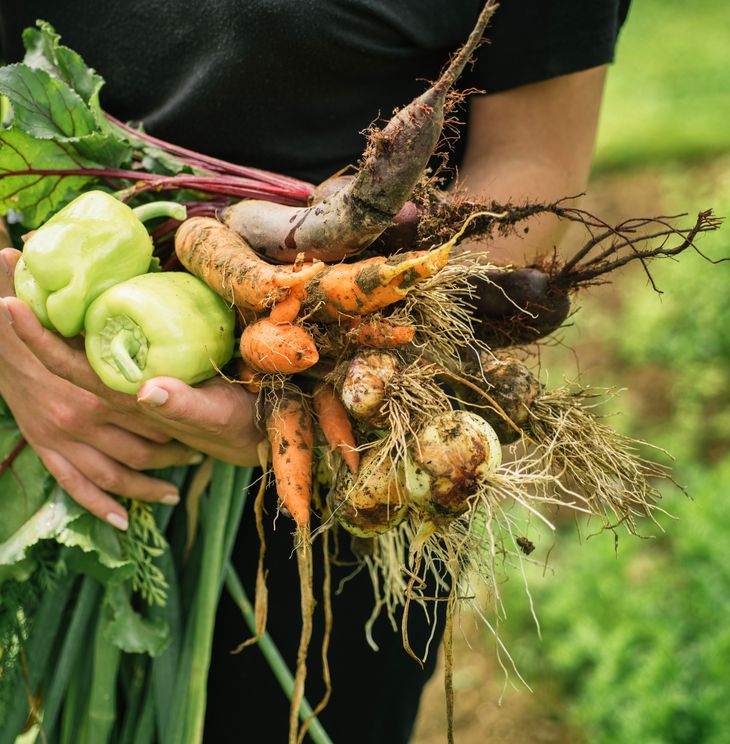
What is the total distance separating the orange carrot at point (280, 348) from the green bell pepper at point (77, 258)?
0.20m

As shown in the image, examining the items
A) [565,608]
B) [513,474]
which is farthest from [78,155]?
[565,608]

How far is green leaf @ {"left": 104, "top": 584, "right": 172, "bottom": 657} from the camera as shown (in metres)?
1.36

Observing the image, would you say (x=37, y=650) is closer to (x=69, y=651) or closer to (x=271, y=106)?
(x=69, y=651)

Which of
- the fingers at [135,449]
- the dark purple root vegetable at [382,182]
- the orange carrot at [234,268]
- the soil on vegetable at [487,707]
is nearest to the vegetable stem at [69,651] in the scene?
the fingers at [135,449]

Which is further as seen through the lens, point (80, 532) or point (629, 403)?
point (629, 403)

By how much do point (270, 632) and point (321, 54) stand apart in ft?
3.28

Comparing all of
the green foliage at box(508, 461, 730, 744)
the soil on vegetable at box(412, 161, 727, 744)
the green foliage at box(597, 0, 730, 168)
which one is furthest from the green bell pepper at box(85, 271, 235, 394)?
the green foliage at box(597, 0, 730, 168)

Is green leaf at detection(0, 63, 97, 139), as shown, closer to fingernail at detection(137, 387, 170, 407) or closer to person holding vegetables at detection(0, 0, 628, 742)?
person holding vegetables at detection(0, 0, 628, 742)

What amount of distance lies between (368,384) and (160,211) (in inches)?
15.8

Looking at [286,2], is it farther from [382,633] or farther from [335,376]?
[382,633]

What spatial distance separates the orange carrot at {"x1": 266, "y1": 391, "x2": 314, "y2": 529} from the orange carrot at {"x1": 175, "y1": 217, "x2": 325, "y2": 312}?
0.15 metres

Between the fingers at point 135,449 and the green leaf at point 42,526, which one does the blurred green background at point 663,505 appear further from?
the green leaf at point 42,526

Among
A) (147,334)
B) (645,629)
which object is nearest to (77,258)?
(147,334)

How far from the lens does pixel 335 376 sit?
1.16m
